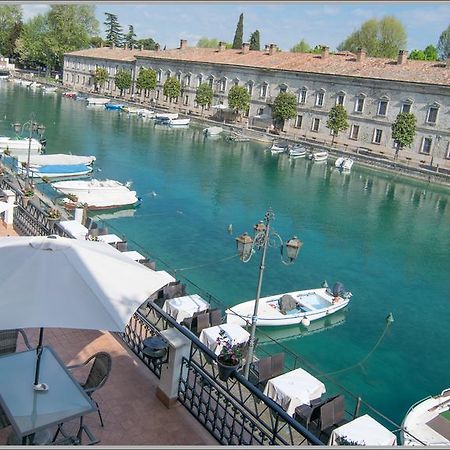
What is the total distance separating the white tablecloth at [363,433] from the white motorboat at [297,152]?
125ft

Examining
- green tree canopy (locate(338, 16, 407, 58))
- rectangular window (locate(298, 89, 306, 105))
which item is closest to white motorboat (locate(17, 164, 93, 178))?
rectangular window (locate(298, 89, 306, 105))

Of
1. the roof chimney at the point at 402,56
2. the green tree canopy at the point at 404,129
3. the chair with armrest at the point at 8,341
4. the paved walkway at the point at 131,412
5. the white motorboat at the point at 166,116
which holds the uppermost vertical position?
the roof chimney at the point at 402,56

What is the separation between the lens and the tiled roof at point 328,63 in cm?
4706

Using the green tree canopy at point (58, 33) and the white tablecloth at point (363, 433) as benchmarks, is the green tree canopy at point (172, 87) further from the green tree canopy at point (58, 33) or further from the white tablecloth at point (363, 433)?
the white tablecloth at point (363, 433)

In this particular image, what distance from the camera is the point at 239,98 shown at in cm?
5828

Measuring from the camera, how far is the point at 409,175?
1667 inches

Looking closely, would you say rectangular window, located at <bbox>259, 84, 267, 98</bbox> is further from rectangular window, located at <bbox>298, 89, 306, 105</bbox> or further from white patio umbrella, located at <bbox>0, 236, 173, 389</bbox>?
white patio umbrella, located at <bbox>0, 236, 173, 389</bbox>

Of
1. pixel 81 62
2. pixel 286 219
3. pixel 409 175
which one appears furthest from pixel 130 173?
pixel 81 62

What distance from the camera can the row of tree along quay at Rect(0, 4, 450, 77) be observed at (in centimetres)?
8181

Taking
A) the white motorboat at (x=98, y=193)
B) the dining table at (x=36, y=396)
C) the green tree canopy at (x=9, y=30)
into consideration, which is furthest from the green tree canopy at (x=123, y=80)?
the dining table at (x=36, y=396)

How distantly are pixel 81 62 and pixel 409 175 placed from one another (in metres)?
60.4

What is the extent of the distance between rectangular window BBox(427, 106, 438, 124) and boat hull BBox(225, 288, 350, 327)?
32724mm

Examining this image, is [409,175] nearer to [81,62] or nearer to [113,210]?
[113,210]

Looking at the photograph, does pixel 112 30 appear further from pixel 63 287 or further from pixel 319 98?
pixel 63 287
